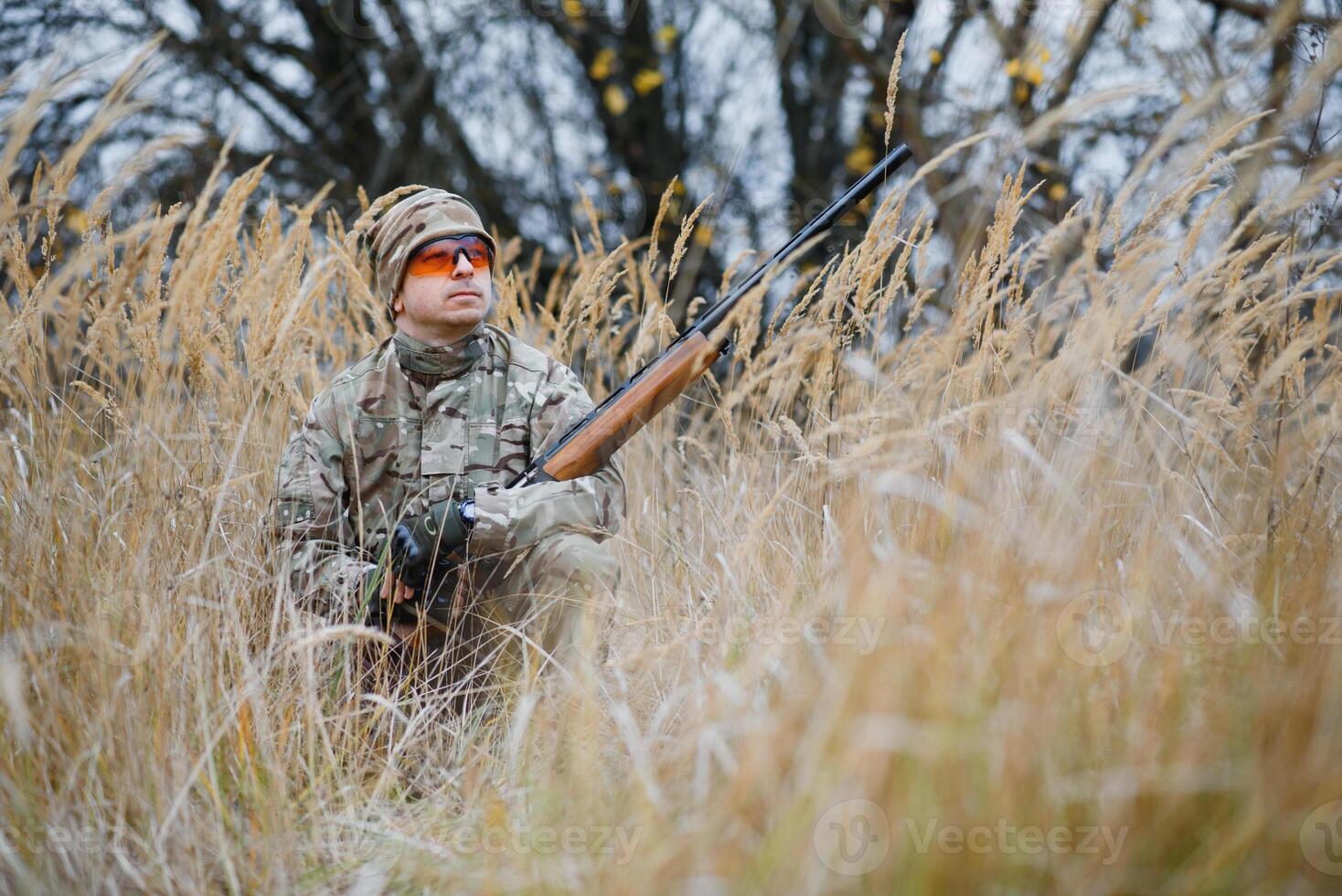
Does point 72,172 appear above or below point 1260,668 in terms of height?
above

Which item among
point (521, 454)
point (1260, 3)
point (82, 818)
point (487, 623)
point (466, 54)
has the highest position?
point (466, 54)

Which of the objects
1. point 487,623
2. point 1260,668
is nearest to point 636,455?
point 487,623

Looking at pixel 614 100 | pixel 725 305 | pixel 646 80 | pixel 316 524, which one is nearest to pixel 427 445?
pixel 316 524

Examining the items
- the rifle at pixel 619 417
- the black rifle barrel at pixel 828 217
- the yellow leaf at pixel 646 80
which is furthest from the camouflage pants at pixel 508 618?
the yellow leaf at pixel 646 80

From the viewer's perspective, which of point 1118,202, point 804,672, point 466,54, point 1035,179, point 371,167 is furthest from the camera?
point 371,167

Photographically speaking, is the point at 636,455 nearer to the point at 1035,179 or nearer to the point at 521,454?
the point at 521,454

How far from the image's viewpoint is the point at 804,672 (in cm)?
159

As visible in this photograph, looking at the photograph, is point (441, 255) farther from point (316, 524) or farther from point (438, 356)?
point (316, 524)

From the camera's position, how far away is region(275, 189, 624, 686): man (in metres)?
2.47

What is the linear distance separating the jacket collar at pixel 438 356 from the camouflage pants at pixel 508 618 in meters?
0.54

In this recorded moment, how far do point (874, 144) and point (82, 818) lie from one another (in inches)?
244

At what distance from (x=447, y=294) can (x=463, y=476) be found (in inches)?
19.2

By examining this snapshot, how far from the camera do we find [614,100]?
22.4 feet

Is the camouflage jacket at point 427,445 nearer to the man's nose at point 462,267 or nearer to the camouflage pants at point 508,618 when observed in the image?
the camouflage pants at point 508,618
